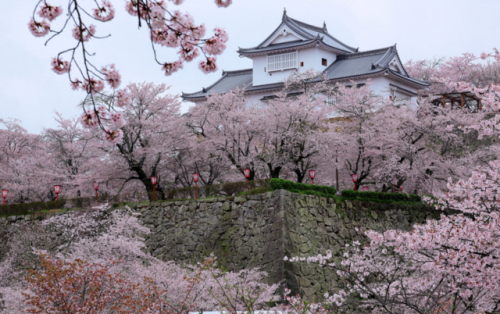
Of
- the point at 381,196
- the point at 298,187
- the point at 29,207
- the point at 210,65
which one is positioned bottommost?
the point at 29,207

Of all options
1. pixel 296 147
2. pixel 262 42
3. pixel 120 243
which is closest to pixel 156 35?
pixel 120 243

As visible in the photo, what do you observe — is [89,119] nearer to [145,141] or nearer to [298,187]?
[298,187]

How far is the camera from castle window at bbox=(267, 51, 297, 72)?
89.9 ft

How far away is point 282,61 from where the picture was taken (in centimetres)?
2769

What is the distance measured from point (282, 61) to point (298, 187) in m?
13.6

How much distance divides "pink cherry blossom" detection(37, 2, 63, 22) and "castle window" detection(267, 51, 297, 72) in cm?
2245

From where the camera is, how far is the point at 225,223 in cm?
1560

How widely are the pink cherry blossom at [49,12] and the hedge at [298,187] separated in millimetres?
10243

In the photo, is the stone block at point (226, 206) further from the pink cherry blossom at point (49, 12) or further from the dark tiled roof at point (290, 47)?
the dark tiled roof at point (290, 47)

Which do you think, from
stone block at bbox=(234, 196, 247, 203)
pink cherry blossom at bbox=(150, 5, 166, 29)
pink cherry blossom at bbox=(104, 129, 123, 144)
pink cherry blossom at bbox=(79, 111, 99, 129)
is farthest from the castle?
pink cherry blossom at bbox=(79, 111, 99, 129)

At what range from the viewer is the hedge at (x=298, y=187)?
15.0 meters

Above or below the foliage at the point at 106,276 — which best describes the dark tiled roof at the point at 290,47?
above


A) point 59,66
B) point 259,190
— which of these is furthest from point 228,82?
point 59,66

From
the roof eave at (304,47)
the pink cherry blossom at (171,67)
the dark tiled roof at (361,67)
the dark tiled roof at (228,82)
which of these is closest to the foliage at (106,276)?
the pink cherry blossom at (171,67)
